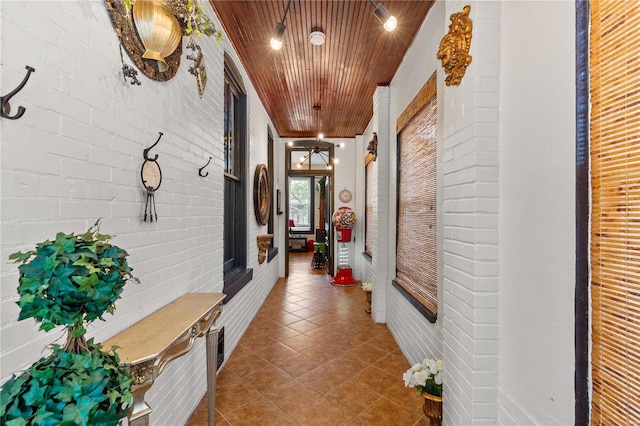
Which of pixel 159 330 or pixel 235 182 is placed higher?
pixel 235 182

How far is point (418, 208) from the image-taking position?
2.64 metres

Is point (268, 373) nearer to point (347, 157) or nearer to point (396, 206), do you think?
point (396, 206)

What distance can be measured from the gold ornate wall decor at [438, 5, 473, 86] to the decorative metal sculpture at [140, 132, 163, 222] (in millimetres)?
1514

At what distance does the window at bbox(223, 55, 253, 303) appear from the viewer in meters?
3.00

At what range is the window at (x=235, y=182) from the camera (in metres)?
3.00

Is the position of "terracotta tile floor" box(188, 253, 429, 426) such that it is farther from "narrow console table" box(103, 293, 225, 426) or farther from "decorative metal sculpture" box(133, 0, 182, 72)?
"decorative metal sculpture" box(133, 0, 182, 72)

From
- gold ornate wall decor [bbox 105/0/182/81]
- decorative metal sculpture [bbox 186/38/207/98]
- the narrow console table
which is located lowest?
the narrow console table

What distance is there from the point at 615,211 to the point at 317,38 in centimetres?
252

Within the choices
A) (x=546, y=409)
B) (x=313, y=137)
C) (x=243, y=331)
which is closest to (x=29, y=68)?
(x=546, y=409)

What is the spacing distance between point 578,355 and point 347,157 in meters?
5.57

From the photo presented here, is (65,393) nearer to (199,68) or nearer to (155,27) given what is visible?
(155,27)

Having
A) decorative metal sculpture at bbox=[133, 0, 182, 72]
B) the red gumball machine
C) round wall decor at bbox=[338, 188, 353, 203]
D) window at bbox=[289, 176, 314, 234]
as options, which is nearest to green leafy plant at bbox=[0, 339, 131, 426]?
decorative metal sculpture at bbox=[133, 0, 182, 72]

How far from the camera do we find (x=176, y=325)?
1320 mm

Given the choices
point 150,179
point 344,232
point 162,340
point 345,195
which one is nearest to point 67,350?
point 162,340
